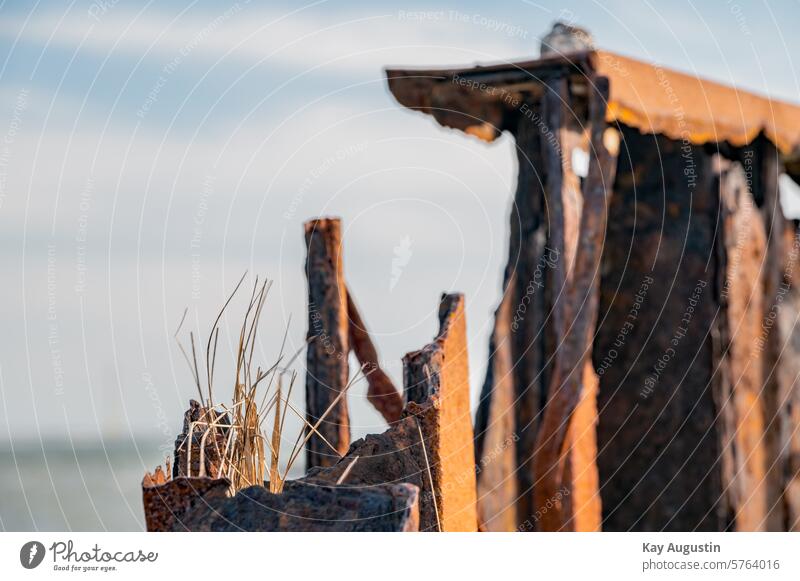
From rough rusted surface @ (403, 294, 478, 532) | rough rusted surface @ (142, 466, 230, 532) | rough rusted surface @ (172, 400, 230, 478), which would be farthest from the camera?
rough rusted surface @ (403, 294, 478, 532)

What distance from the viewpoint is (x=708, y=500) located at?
6910 millimetres

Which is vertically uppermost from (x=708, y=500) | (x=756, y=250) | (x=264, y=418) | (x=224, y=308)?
(x=756, y=250)

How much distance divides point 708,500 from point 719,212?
155cm

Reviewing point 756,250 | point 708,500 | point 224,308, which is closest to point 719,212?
point 756,250

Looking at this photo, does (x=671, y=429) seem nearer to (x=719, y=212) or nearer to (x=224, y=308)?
(x=719, y=212)

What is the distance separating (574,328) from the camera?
589cm

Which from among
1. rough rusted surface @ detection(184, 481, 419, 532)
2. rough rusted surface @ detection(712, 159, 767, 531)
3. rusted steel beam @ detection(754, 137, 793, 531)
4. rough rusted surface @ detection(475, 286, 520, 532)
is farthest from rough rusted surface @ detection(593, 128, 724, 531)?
rough rusted surface @ detection(184, 481, 419, 532)

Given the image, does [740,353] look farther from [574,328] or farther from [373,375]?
[373,375]

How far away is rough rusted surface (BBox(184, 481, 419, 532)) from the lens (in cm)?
296
